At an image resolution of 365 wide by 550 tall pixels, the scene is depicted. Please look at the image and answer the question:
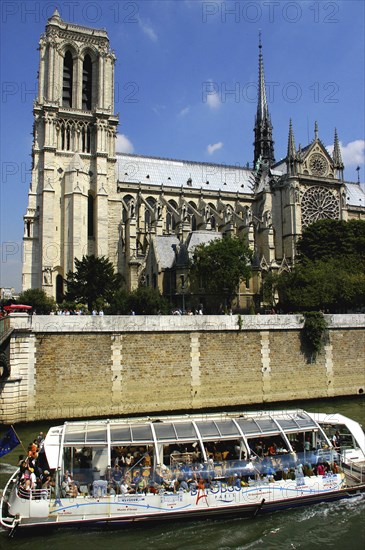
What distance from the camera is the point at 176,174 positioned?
67.5 meters

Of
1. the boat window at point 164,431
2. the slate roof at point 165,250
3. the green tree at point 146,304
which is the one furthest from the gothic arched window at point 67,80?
the boat window at point 164,431

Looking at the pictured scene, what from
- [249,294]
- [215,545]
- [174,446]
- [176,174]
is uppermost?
[176,174]

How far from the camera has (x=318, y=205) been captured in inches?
2484

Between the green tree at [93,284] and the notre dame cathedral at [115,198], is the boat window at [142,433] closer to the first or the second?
the green tree at [93,284]

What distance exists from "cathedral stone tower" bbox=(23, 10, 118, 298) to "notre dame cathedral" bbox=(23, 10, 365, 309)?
0.36 feet

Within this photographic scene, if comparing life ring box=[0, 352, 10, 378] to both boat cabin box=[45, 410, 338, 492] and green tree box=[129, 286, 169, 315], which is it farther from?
green tree box=[129, 286, 169, 315]

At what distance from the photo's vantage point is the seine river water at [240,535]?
11.9 m

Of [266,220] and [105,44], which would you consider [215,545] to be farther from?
[105,44]

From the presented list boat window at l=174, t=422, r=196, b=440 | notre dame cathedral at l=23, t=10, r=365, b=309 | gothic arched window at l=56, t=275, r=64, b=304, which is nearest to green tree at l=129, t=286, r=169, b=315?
notre dame cathedral at l=23, t=10, r=365, b=309

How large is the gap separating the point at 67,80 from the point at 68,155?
10675mm

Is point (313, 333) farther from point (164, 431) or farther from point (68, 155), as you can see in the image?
point (68, 155)

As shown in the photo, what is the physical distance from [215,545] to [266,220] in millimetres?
50814

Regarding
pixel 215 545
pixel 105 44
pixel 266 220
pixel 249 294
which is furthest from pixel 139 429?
pixel 105 44

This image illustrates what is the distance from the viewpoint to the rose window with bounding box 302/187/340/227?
204 feet
